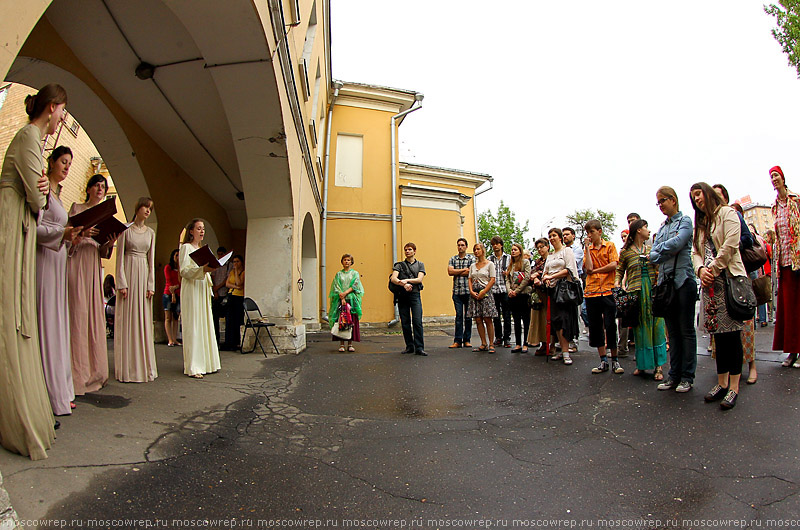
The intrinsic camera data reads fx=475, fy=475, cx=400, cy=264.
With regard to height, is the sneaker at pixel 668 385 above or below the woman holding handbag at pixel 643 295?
below

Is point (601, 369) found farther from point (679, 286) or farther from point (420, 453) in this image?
point (420, 453)

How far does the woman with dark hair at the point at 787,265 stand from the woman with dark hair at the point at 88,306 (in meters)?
6.86

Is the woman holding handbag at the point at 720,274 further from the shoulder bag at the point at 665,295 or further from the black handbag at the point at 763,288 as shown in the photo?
the black handbag at the point at 763,288

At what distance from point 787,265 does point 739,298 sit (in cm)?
188

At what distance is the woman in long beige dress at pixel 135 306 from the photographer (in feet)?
15.8

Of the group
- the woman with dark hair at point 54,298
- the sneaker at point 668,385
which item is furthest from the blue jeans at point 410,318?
the woman with dark hair at point 54,298

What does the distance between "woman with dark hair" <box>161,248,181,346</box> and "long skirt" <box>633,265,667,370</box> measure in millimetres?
6978

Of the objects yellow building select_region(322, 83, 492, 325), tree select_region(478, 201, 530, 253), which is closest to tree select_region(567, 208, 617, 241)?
tree select_region(478, 201, 530, 253)

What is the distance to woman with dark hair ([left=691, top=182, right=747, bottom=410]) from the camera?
12.9 ft

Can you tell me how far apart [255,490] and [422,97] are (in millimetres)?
A: 14824

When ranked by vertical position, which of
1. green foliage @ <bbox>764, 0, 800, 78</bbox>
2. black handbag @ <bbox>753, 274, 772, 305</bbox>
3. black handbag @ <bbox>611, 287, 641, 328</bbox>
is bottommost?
black handbag @ <bbox>611, 287, 641, 328</bbox>

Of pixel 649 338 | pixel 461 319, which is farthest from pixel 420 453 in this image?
pixel 461 319

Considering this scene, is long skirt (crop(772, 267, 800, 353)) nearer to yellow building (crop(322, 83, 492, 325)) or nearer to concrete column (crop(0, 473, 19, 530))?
concrete column (crop(0, 473, 19, 530))

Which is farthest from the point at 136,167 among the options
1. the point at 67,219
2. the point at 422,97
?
the point at 422,97
